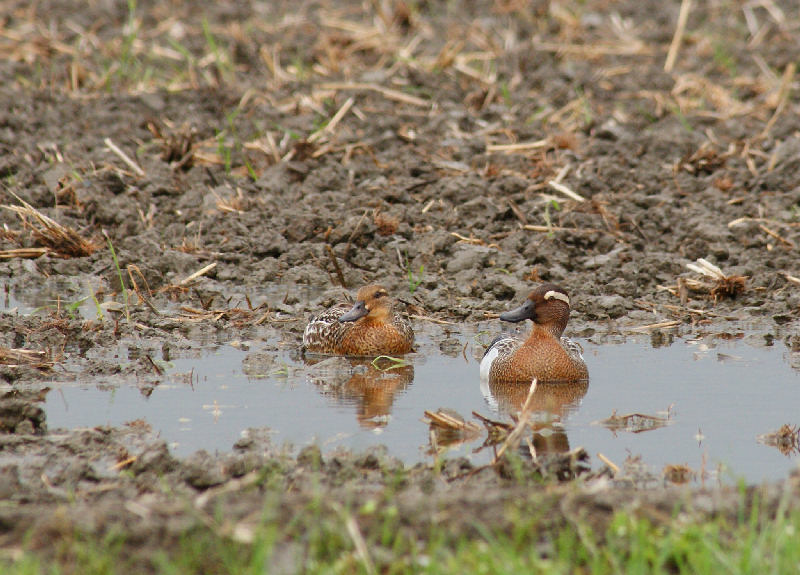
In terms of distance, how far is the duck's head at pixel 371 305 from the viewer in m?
10.9

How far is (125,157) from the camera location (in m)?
14.4

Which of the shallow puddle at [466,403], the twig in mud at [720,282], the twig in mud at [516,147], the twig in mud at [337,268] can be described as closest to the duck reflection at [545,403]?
the shallow puddle at [466,403]

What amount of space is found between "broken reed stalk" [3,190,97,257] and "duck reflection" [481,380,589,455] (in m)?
4.71

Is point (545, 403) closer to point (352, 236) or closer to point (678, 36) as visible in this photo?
point (352, 236)

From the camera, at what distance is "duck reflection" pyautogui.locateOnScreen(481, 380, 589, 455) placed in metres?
8.10

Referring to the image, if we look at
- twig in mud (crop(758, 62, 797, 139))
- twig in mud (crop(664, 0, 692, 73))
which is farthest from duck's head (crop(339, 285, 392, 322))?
twig in mud (crop(664, 0, 692, 73))

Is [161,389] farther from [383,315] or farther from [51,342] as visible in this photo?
[383,315]

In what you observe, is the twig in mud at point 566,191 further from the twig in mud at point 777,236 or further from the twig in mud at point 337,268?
the twig in mud at point 337,268

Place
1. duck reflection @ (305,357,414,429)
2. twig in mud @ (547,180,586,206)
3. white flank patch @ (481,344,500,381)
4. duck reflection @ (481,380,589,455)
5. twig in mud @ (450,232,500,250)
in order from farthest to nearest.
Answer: twig in mud @ (547,180,586,206) < twig in mud @ (450,232,500,250) < white flank patch @ (481,344,500,381) < duck reflection @ (305,357,414,429) < duck reflection @ (481,380,589,455)

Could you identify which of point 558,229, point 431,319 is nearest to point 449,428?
point 431,319

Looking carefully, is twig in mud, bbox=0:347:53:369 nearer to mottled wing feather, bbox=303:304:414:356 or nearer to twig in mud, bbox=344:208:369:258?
mottled wing feather, bbox=303:304:414:356

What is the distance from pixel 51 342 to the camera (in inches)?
395

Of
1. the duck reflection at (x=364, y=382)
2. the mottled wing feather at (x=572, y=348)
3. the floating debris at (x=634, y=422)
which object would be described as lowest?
the floating debris at (x=634, y=422)

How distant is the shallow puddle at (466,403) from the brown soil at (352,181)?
458mm
